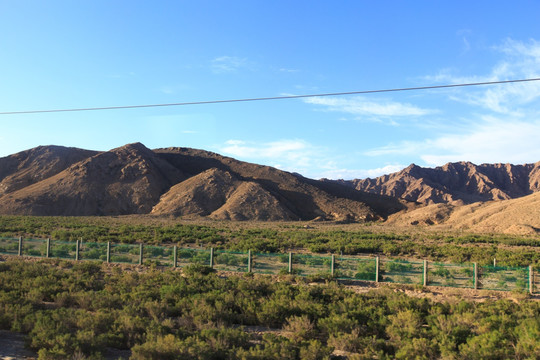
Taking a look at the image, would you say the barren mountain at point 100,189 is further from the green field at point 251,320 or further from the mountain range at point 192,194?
the green field at point 251,320

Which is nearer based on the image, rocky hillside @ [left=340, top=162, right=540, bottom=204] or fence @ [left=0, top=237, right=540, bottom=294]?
fence @ [left=0, top=237, right=540, bottom=294]

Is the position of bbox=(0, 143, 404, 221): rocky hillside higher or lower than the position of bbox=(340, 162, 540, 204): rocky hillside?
lower

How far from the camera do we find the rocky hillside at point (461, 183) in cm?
17162

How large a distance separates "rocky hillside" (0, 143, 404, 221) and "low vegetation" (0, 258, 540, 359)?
223 feet

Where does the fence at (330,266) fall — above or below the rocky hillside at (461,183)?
below

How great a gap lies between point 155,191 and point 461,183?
142m

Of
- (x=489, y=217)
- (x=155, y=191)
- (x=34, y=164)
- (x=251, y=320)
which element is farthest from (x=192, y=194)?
(x=251, y=320)

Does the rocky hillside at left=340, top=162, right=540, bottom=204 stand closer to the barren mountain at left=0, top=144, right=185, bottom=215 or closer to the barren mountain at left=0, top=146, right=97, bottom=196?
the barren mountain at left=0, top=144, right=185, bottom=215

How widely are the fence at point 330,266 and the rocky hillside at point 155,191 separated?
5542 centimetres

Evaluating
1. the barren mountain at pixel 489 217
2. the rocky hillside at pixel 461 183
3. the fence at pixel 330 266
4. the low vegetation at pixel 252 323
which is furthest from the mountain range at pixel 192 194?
the rocky hillside at pixel 461 183

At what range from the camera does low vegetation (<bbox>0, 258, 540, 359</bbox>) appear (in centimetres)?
844

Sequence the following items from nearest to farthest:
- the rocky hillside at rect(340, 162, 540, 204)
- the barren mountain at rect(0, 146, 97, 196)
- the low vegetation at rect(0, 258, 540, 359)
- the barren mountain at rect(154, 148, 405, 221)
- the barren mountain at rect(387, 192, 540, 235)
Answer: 1. the low vegetation at rect(0, 258, 540, 359)
2. the barren mountain at rect(387, 192, 540, 235)
3. the barren mountain at rect(154, 148, 405, 221)
4. the barren mountain at rect(0, 146, 97, 196)
5. the rocky hillside at rect(340, 162, 540, 204)

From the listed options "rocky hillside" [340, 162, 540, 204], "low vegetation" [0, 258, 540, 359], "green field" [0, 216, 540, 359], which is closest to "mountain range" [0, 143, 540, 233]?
"green field" [0, 216, 540, 359]

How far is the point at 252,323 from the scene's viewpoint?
11961mm
